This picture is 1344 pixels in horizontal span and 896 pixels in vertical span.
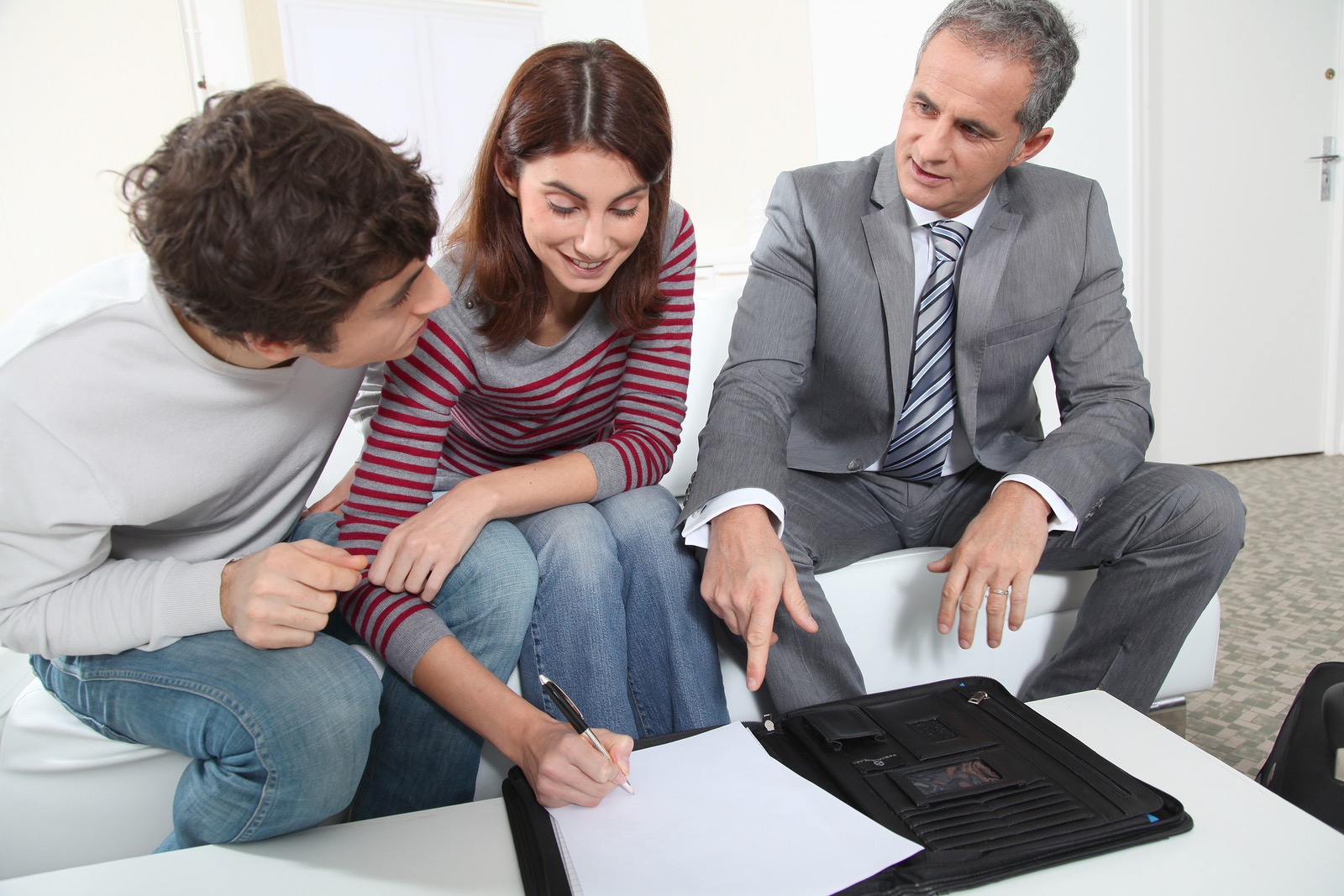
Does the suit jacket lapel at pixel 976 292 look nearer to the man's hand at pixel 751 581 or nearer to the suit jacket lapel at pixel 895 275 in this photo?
the suit jacket lapel at pixel 895 275

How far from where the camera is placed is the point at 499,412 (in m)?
1.26

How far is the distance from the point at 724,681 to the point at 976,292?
0.68 metres

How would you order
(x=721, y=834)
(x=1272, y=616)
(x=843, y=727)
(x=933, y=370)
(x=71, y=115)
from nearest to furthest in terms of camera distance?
1. (x=721, y=834)
2. (x=843, y=727)
3. (x=933, y=370)
4. (x=1272, y=616)
5. (x=71, y=115)

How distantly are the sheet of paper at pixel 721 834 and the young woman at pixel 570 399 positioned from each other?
0.98 ft

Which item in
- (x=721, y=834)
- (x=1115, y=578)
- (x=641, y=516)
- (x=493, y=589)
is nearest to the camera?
(x=721, y=834)

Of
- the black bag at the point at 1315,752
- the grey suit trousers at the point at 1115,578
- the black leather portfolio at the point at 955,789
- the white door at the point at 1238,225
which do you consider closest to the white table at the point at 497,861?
the black leather portfolio at the point at 955,789

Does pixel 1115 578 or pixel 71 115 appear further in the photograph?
pixel 71 115

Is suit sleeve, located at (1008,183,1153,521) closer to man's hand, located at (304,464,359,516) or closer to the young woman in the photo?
the young woman

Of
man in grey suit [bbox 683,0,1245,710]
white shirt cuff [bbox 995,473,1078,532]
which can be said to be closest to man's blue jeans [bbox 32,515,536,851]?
man in grey suit [bbox 683,0,1245,710]

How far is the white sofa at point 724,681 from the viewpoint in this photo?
105 cm

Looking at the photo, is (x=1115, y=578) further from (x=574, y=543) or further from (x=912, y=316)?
(x=574, y=543)

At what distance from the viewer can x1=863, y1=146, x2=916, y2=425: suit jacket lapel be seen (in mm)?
1389

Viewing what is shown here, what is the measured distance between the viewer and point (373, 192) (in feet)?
2.73

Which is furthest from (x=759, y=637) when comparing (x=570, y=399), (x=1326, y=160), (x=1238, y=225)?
(x=1326, y=160)
